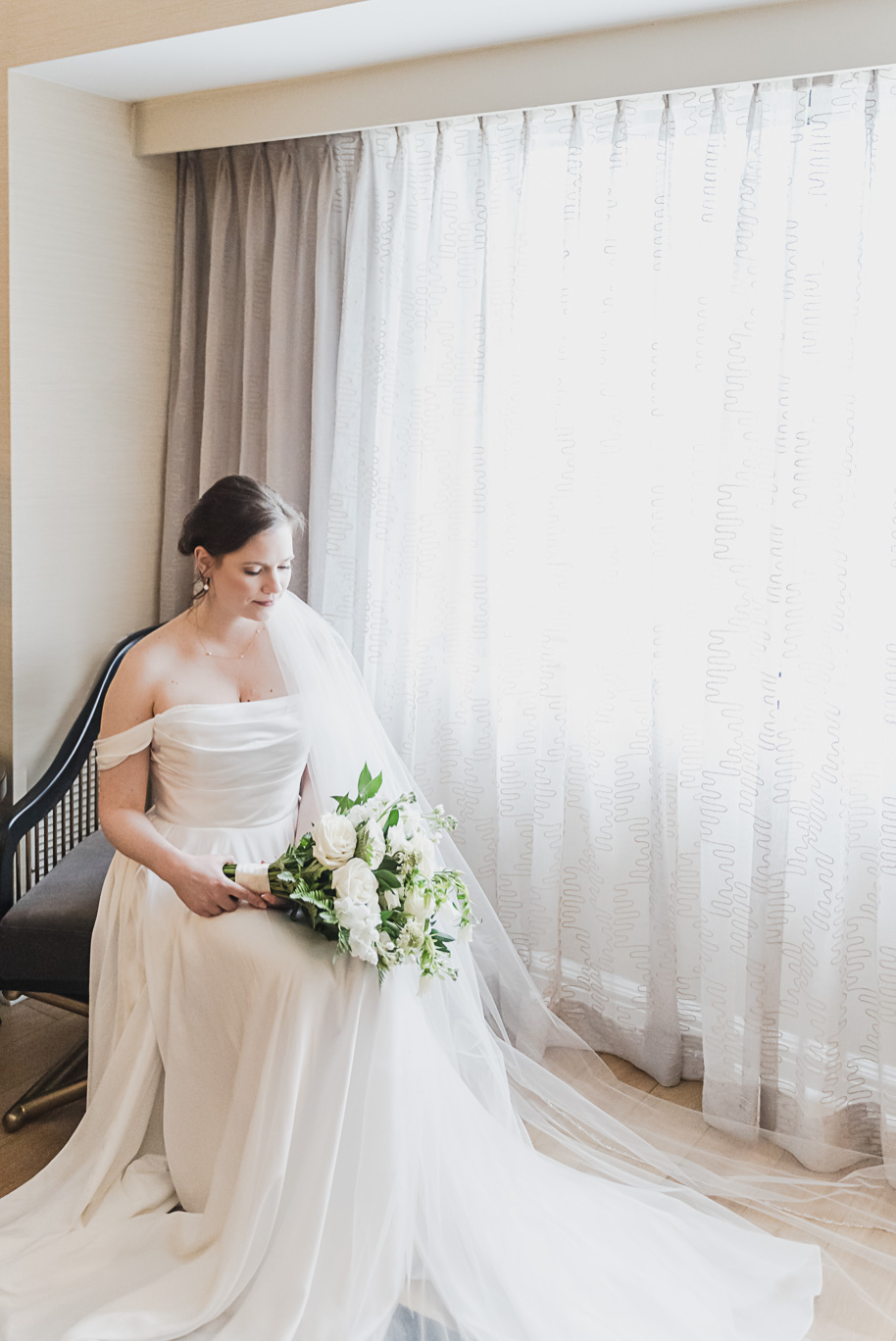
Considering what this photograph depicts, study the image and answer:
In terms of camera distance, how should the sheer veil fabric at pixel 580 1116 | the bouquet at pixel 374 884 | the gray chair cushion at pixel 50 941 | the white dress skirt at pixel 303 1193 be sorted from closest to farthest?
the white dress skirt at pixel 303 1193 < the bouquet at pixel 374 884 < the sheer veil fabric at pixel 580 1116 < the gray chair cushion at pixel 50 941

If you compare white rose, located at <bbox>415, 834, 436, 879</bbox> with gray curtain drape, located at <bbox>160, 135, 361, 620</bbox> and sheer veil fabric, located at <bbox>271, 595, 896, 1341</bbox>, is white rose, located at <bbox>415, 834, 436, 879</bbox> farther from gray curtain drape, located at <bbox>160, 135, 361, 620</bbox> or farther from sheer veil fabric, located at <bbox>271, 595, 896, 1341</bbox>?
gray curtain drape, located at <bbox>160, 135, 361, 620</bbox>

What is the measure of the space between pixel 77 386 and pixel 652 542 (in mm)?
1709

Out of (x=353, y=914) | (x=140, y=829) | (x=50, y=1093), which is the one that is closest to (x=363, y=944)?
(x=353, y=914)

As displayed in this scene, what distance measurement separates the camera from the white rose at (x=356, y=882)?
2174 mm

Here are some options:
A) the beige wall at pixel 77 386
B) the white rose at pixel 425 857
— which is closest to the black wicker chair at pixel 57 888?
the beige wall at pixel 77 386

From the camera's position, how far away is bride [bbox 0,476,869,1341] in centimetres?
209

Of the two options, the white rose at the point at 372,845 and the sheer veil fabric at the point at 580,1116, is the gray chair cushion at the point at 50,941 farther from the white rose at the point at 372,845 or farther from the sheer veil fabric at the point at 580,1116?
the white rose at the point at 372,845

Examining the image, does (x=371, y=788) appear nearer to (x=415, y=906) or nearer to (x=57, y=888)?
(x=415, y=906)

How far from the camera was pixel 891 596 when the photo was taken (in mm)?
2639

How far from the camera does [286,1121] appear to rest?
2.16m

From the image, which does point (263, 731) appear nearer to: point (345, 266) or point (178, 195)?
point (345, 266)

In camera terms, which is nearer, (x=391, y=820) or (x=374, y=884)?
(x=374, y=884)

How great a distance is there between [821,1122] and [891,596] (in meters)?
1.25

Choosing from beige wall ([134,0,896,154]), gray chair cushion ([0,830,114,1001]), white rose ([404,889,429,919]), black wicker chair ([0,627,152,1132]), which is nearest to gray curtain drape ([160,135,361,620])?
beige wall ([134,0,896,154])
